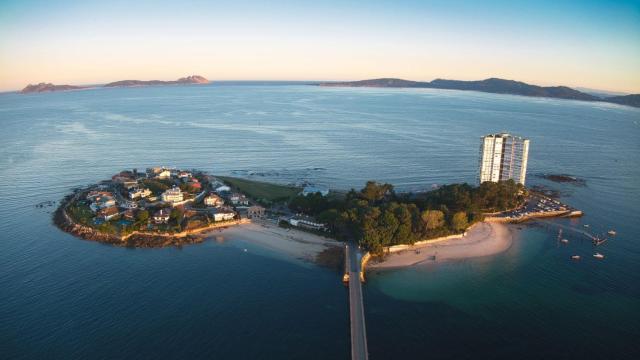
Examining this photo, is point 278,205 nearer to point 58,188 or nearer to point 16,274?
point 16,274

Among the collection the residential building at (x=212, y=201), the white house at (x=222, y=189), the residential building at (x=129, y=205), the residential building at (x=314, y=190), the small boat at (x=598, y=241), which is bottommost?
the small boat at (x=598, y=241)

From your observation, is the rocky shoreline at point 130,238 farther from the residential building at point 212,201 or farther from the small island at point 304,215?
the residential building at point 212,201

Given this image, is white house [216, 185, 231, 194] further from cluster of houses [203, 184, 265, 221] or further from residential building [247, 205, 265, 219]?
residential building [247, 205, 265, 219]

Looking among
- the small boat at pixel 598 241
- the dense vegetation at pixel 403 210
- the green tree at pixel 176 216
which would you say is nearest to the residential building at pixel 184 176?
the green tree at pixel 176 216

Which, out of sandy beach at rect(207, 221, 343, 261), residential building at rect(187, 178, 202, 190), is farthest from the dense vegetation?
residential building at rect(187, 178, 202, 190)

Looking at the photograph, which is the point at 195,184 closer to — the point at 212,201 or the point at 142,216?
the point at 212,201

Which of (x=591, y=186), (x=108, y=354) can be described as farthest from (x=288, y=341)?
(x=591, y=186)
